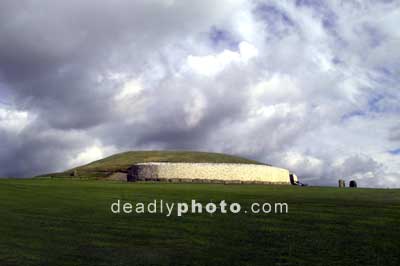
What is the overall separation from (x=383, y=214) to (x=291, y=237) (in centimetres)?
663

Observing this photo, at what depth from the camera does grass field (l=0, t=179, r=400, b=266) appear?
12.0 m

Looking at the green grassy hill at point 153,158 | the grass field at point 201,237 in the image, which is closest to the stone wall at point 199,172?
the green grassy hill at point 153,158

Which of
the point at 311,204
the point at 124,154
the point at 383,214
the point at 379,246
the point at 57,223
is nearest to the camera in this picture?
the point at 379,246

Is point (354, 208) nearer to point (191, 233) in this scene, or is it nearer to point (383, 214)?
point (383, 214)

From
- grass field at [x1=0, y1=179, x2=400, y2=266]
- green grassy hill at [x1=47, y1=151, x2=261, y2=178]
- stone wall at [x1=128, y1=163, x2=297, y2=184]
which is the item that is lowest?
grass field at [x1=0, y1=179, x2=400, y2=266]

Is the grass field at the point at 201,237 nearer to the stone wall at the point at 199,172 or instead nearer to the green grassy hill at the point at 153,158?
the stone wall at the point at 199,172

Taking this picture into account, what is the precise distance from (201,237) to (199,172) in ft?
165

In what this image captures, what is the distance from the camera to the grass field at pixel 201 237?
12.0m

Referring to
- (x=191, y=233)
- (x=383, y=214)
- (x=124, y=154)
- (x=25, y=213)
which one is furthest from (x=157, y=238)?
(x=124, y=154)

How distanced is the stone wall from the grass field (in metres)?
42.3

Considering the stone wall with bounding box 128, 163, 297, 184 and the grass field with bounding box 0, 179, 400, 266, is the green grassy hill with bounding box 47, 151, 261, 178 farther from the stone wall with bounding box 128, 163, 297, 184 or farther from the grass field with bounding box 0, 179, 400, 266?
the grass field with bounding box 0, 179, 400, 266

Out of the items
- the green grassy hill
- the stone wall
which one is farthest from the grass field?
the green grassy hill

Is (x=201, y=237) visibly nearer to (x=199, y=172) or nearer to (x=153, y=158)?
(x=199, y=172)

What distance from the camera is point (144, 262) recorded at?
1174 cm
